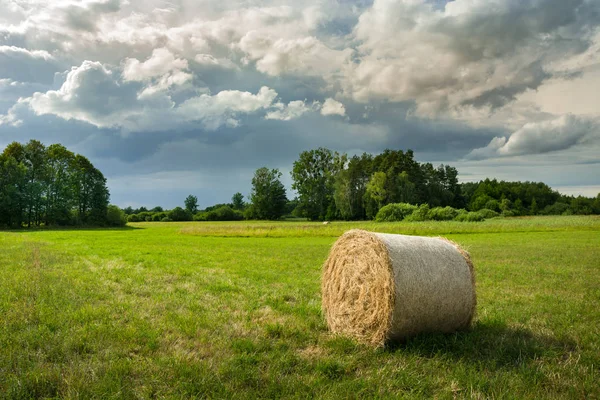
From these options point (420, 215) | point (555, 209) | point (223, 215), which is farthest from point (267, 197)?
point (555, 209)

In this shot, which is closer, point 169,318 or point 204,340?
point 204,340

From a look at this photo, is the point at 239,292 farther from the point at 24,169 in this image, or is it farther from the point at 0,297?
the point at 24,169

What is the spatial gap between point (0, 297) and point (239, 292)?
5.35 m

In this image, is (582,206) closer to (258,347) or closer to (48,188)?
(258,347)

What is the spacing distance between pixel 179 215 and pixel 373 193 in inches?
2054

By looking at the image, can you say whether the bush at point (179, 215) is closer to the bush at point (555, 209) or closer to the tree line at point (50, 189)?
the tree line at point (50, 189)

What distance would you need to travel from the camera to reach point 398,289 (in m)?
6.48

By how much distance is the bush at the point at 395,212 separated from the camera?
224ft

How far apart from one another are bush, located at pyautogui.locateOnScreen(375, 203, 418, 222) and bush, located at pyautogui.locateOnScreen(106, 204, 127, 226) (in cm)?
4953

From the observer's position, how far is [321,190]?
95625mm

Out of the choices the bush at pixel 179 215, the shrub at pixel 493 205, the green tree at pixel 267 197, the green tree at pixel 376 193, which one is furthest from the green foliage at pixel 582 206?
the bush at pixel 179 215

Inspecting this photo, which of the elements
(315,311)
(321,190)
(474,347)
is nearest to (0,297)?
(315,311)

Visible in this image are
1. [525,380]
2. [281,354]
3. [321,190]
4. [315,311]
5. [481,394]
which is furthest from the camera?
[321,190]

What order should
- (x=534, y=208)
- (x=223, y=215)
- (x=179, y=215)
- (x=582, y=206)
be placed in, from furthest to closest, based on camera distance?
(x=179, y=215)
(x=223, y=215)
(x=534, y=208)
(x=582, y=206)
